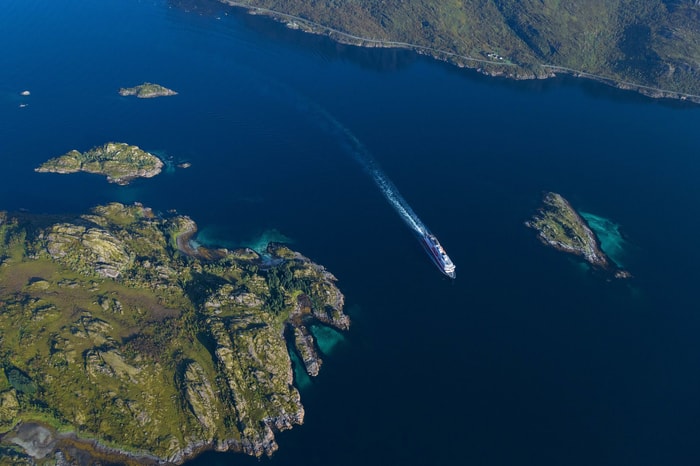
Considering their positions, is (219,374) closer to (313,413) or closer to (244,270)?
(313,413)

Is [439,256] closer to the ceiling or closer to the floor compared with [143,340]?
closer to the ceiling

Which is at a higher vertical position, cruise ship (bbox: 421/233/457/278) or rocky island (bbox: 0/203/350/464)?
cruise ship (bbox: 421/233/457/278)

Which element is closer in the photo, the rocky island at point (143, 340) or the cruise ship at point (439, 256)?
the rocky island at point (143, 340)

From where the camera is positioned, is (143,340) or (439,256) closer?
(143,340)

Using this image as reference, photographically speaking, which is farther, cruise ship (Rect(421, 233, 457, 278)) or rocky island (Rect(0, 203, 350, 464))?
cruise ship (Rect(421, 233, 457, 278))

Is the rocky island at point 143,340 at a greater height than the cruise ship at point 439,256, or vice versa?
the cruise ship at point 439,256
